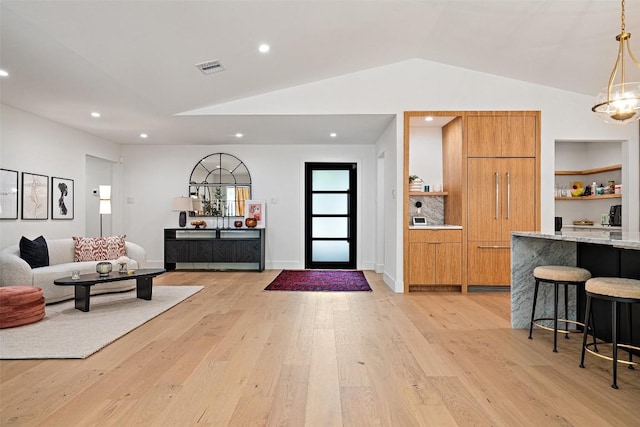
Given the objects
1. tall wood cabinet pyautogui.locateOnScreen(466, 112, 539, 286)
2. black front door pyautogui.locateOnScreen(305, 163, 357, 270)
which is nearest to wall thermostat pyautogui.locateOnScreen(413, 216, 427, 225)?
tall wood cabinet pyautogui.locateOnScreen(466, 112, 539, 286)

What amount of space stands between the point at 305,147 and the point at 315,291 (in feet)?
10.8

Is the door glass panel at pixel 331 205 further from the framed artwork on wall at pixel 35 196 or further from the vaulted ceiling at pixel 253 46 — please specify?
the framed artwork on wall at pixel 35 196

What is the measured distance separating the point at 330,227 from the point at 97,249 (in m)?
3.95

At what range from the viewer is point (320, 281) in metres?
6.34

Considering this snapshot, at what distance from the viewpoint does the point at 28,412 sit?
2062 mm

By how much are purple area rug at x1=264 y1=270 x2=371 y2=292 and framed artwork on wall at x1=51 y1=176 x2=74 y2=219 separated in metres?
3.27

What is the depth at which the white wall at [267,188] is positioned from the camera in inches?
309

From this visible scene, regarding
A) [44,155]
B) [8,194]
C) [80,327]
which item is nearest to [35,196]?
[8,194]

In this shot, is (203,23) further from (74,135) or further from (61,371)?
(74,135)

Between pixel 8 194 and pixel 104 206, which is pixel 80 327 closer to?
pixel 8 194

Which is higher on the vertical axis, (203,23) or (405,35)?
(405,35)

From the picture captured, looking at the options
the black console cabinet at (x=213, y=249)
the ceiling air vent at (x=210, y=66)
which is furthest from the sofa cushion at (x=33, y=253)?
the ceiling air vent at (x=210, y=66)

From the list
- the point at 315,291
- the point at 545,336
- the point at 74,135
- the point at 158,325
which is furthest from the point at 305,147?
the point at 545,336

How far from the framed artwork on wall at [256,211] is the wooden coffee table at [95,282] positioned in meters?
3.02
